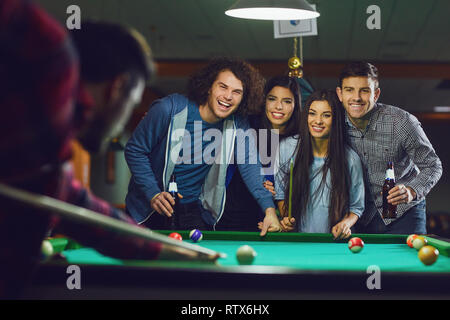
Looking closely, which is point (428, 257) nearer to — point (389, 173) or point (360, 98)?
point (389, 173)

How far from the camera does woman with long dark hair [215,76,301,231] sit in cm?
391

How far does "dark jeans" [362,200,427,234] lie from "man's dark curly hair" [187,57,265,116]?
1045 mm

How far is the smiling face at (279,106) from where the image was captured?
392 cm

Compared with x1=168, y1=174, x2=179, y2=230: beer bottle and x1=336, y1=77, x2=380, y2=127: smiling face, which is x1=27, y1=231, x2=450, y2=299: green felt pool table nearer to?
x1=168, y1=174, x2=179, y2=230: beer bottle

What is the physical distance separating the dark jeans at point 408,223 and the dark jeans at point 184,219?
41.9 inches

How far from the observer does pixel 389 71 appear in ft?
27.7

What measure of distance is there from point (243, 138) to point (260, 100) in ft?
0.86

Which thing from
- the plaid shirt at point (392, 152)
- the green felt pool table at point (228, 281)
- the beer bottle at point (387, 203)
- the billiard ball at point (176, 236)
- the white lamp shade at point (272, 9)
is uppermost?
the white lamp shade at point (272, 9)

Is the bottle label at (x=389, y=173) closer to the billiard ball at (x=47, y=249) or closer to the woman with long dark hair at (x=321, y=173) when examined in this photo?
the woman with long dark hair at (x=321, y=173)

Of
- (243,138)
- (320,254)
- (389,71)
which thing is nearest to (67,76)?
(320,254)

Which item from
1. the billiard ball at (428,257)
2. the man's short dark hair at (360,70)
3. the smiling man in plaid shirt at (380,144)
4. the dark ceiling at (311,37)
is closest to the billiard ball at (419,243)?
the billiard ball at (428,257)

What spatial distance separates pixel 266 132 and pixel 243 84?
1.17 ft

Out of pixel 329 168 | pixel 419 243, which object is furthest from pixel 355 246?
pixel 329 168
